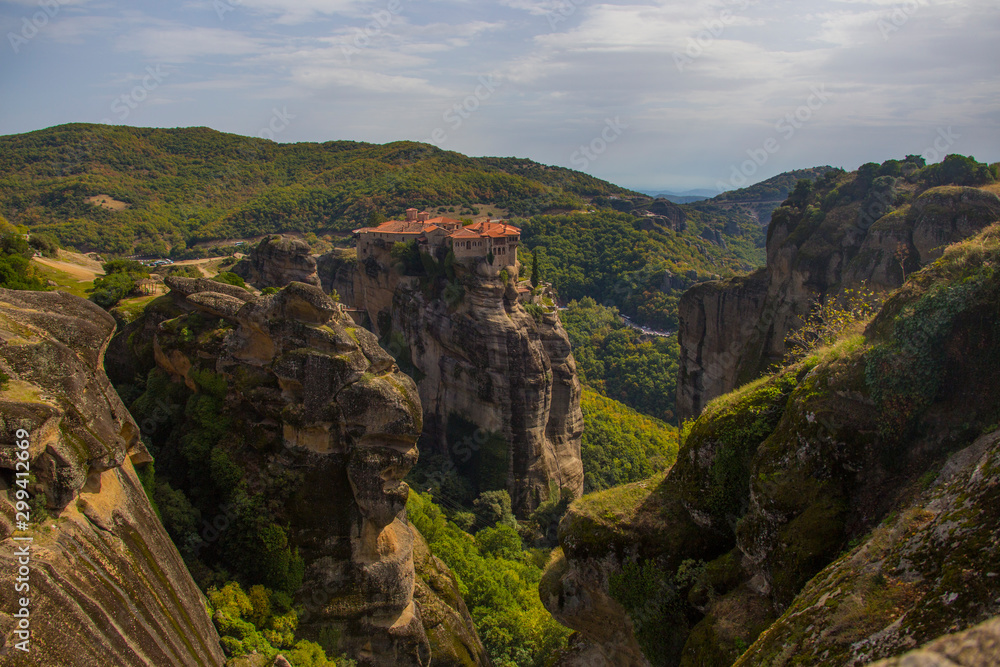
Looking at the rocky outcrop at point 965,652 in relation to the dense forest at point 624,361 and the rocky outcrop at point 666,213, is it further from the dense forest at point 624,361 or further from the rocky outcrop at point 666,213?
the rocky outcrop at point 666,213

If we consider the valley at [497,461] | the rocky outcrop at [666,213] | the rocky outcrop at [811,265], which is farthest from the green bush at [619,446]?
the rocky outcrop at [666,213]

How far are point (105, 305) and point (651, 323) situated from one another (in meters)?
72.1

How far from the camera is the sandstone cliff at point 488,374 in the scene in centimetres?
3809

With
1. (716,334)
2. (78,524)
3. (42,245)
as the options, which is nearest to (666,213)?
(716,334)

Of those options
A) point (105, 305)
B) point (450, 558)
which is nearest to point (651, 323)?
point (450, 558)

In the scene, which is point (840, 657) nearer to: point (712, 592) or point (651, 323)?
point (712, 592)

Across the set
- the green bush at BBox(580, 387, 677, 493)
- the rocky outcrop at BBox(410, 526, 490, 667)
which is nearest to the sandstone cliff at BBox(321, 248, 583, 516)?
the green bush at BBox(580, 387, 677, 493)

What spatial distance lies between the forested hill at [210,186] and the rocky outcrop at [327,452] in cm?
7192

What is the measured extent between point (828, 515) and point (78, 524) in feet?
43.4

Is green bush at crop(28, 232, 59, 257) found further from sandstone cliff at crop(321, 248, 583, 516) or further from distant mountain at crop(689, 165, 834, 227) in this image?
distant mountain at crop(689, 165, 834, 227)

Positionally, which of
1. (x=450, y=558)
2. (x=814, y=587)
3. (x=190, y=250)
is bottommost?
(x=450, y=558)

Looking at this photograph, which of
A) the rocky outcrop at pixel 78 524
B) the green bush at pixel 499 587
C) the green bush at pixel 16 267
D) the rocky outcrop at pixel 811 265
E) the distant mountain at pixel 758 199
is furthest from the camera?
the distant mountain at pixel 758 199

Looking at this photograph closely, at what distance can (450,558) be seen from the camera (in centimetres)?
2584

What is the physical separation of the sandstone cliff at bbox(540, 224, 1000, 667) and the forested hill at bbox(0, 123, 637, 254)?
3214 inches
